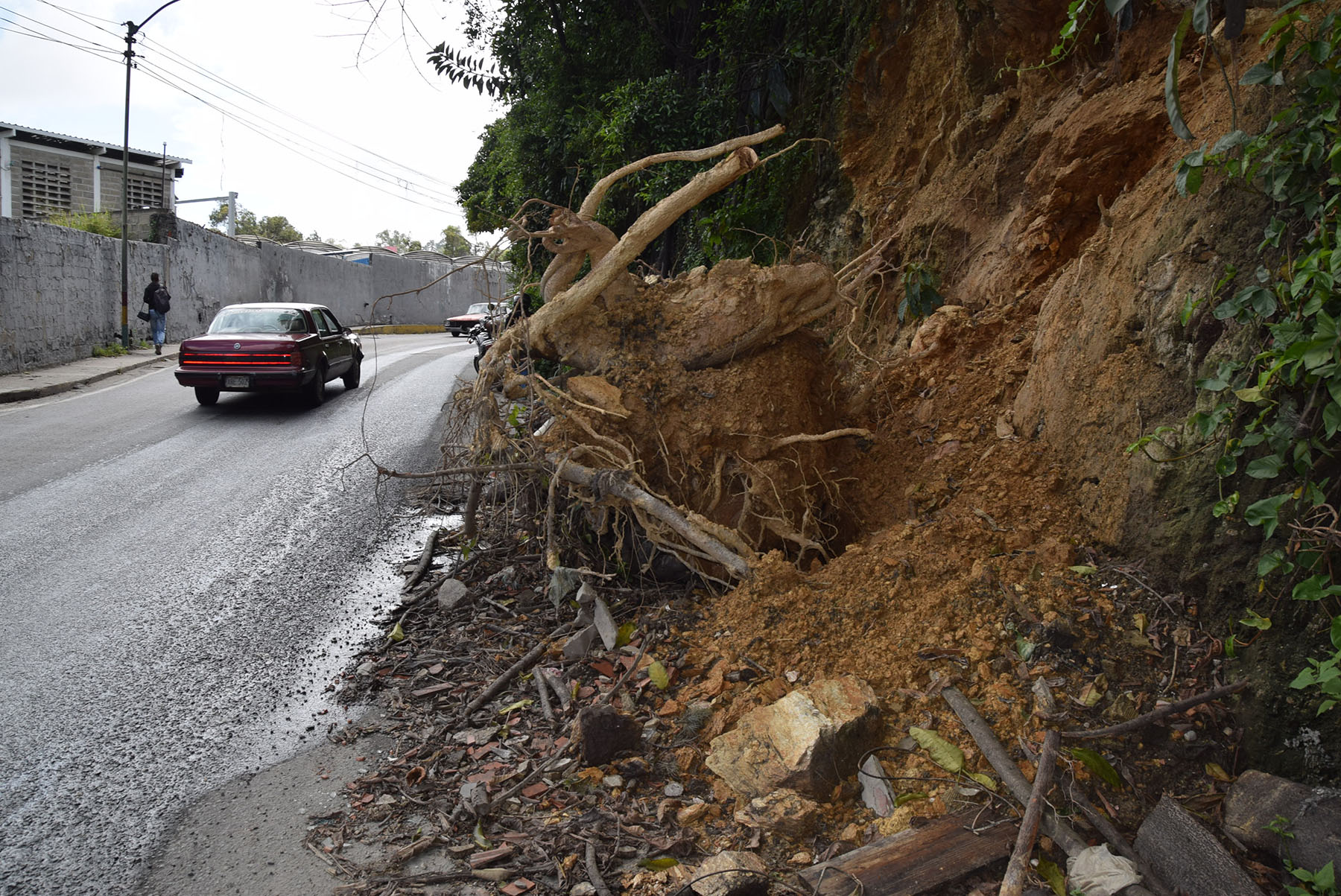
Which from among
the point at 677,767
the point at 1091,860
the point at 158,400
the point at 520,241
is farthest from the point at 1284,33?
the point at 158,400

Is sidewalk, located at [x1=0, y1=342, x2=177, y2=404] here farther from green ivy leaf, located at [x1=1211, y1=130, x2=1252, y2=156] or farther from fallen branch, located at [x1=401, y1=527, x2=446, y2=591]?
green ivy leaf, located at [x1=1211, y1=130, x2=1252, y2=156]

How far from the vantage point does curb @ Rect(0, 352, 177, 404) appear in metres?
12.7

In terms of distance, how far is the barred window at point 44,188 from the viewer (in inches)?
981

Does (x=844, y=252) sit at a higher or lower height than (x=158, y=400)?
higher

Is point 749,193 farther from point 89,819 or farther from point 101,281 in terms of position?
point 101,281

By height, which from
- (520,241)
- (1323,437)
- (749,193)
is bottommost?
(1323,437)

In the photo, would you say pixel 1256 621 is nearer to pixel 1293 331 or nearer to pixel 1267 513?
pixel 1267 513

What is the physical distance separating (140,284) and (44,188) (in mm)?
7998

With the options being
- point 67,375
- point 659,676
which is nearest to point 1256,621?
point 659,676

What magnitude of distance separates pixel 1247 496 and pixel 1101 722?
1.04 metres

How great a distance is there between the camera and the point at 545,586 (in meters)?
5.31

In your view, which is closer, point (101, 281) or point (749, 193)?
point (749, 193)

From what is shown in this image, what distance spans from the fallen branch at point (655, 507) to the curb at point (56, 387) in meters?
12.2

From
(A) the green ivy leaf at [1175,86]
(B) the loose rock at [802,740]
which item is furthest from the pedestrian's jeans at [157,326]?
(A) the green ivy leaf at [1175,86]
